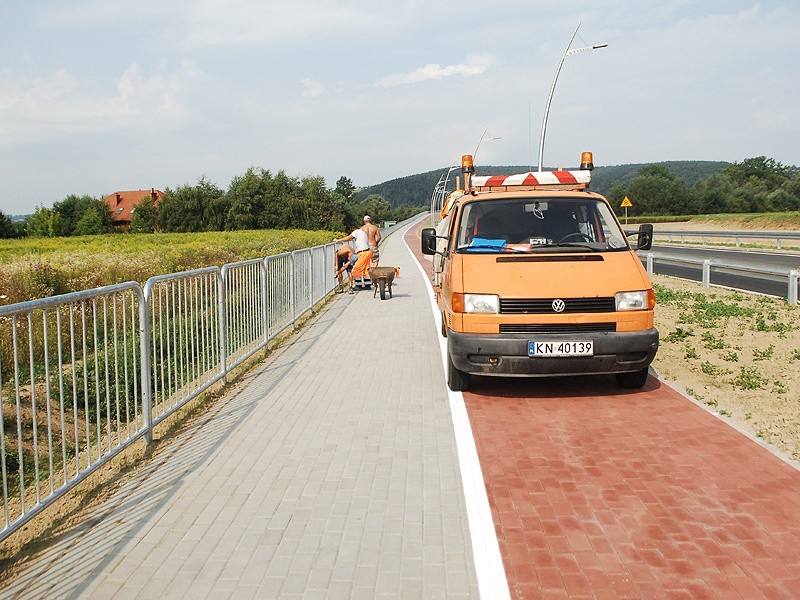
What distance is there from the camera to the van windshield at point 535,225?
7773 mm

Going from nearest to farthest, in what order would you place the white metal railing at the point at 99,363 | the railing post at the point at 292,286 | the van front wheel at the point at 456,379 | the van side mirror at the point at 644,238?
the white metal railing at the point at 99,363 < the van front wheel at the point at 456,379 < the van side mirror at the point at 644,238 < the railing post at the point at 292,286

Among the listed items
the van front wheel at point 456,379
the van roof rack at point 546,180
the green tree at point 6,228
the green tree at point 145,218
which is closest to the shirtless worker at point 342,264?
the van roof rack at point 546,180

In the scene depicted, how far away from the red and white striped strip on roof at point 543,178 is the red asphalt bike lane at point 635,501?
337cm

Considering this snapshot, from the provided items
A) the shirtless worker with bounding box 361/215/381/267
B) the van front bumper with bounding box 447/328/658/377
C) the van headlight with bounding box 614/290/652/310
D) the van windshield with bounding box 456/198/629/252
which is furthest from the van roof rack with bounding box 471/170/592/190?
the shirtless worker with bounding box 361/215/381/267

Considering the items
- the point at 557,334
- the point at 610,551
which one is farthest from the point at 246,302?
the point at 610,551

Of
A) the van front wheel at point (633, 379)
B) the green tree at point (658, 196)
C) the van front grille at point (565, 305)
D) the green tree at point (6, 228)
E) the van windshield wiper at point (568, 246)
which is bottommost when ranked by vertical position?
the van front wheel at point (633, 379)

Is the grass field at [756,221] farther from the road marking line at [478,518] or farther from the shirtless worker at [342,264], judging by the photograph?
the road marking line at [478,518]

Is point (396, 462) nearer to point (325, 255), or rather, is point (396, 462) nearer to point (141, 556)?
point (141, 556)

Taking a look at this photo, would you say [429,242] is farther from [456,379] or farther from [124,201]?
[124,201]

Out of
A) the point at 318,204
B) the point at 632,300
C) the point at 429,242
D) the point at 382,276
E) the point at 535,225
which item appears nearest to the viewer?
the point at 632,300

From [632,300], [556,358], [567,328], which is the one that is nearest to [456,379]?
[556,358]

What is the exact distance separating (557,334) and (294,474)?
289 cm

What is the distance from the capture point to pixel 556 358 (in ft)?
21.8

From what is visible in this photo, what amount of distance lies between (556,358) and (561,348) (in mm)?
104
